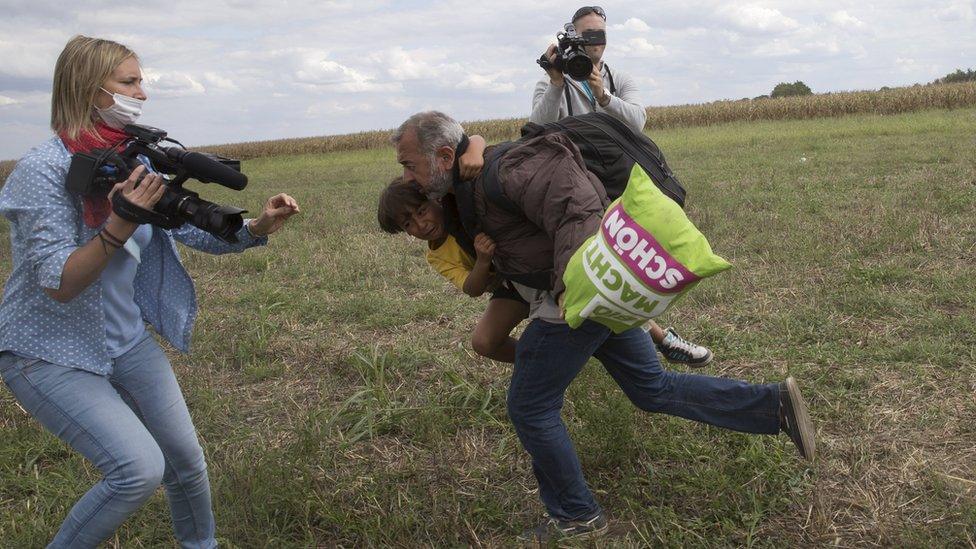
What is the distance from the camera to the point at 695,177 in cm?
1230

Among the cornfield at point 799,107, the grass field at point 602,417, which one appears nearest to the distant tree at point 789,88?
the cornfield at point 799,107

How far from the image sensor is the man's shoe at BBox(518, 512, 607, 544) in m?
3.11

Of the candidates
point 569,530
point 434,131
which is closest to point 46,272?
point 434,131

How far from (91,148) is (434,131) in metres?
1.12

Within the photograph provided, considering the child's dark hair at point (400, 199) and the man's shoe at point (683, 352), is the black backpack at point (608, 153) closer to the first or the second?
the child's dark hair at point (400, 199)

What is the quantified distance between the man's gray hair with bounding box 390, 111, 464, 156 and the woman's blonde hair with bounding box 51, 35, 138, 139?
1.01 meters

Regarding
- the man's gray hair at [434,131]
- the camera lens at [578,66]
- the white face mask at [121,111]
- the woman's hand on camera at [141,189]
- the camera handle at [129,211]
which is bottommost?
the camera handle at [129,211]

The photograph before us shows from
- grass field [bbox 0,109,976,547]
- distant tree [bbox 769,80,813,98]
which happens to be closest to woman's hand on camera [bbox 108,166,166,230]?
grass field [bbox 0,109,976,547]

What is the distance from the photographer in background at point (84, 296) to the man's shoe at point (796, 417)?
2206 millimetres

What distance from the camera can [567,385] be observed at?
10.1ft

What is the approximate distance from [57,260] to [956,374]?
161 inches

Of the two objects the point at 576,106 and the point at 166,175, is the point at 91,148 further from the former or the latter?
the point at 576,106

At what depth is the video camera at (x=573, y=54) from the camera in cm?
410

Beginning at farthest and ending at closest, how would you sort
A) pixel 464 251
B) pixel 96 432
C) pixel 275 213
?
1. pixel 464 251
2. pixel 275 213
3. pixel 96 432
